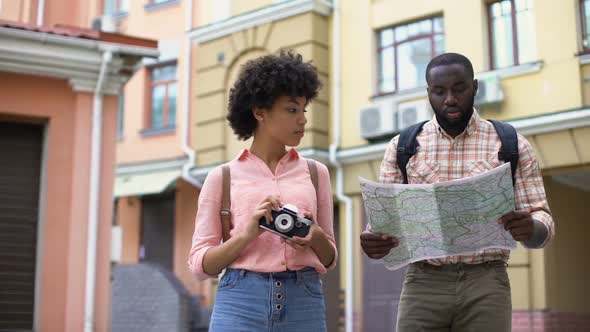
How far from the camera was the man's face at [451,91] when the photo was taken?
11.9 ft

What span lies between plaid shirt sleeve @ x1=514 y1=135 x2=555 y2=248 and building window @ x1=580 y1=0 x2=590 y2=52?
9.69 metres

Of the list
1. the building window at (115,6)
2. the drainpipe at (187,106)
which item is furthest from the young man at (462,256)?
the building window at (115,6)

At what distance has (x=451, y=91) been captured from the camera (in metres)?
3.63

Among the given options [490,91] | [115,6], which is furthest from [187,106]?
[490,91]

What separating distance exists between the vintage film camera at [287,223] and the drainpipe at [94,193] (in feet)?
21.0

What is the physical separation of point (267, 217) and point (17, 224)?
21.3ft

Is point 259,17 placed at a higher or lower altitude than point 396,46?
higher

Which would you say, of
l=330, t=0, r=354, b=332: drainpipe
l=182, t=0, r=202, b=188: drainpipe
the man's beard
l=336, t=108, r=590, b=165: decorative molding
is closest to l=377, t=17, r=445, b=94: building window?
l=330, t=0, r=354, b=332: drainpipe

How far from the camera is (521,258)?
517 inches

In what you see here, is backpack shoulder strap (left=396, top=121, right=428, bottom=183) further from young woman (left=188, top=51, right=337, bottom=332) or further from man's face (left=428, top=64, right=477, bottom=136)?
young woman (left=188, top=51, right=337, bottom=332)

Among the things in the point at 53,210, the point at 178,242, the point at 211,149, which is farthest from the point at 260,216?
the point at 178,242

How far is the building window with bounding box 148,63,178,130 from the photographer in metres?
19.3

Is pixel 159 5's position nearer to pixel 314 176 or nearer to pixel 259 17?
pixel 259 17

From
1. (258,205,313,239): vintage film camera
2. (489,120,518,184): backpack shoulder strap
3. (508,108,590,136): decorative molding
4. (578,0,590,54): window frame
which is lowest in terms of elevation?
(258,205,313,239): vintage film camera
